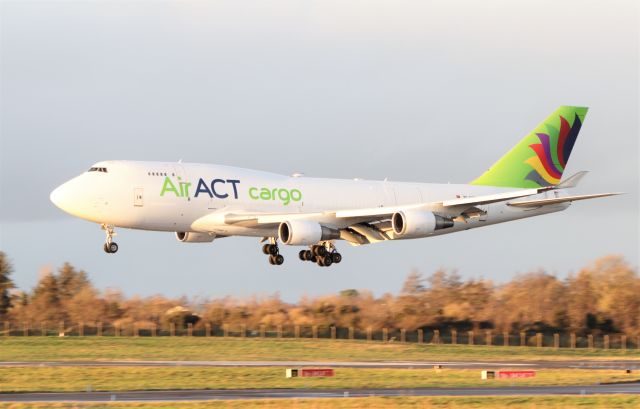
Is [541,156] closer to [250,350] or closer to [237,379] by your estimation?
[250,350]

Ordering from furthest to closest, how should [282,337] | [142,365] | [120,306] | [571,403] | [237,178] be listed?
[120,306] < [282,337] < [237,178] < [142,365] < [571,403]

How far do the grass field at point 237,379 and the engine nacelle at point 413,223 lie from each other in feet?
28.9

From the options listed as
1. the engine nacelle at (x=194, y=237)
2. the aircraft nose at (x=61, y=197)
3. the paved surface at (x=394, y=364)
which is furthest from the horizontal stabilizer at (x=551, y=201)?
the aircraft nose at (x=61, y=197)

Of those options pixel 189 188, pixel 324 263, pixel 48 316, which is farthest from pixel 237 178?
pixel 48 316

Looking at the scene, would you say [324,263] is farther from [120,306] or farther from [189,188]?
[120,306]

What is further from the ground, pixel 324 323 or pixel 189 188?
pixel 189 188

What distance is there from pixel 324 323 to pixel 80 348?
71.1ft

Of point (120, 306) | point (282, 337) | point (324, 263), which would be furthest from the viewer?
point (120, 306)

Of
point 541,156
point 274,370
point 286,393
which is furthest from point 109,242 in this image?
point 541,156

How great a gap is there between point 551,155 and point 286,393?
128 ft

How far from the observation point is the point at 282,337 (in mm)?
85000

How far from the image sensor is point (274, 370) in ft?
187

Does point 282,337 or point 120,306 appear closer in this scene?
point 282,337

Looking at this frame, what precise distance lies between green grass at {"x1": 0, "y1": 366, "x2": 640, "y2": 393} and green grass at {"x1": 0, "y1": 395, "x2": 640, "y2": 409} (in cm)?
662
